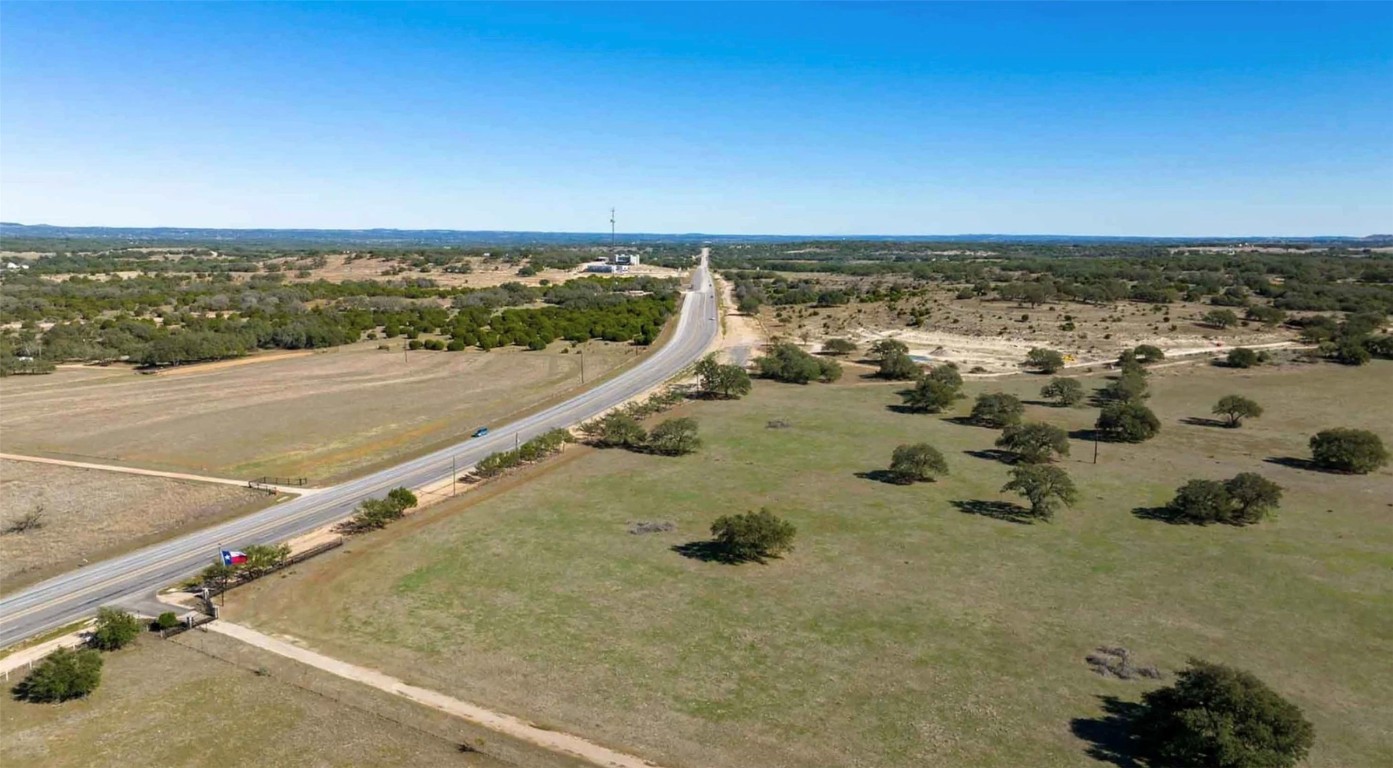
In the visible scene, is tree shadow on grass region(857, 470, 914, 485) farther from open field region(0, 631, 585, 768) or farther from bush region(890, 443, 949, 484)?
open field region(0, 631, 585, 768)

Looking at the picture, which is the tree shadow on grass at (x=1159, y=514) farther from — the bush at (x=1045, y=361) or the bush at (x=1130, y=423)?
the bush at (x=1045, y=361)

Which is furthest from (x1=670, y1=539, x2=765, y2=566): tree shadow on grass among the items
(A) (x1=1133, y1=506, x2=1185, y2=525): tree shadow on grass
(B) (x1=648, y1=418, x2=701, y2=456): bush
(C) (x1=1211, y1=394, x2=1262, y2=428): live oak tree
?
(C) (x1=1211, y1=394, x2=1262, y2=428): live oak tree

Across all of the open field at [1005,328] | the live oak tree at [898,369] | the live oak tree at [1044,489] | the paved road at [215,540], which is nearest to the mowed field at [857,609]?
the live oak tree at [1044,489]

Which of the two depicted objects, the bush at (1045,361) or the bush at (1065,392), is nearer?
the bush at (1065,392)

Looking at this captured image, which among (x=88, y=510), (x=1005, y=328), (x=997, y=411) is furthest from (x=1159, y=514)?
(x=1005, y=328)

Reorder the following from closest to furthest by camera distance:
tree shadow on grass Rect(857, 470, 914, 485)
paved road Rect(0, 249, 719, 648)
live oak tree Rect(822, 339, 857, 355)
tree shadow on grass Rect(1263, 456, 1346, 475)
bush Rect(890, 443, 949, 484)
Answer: paved road Rect(0, 249, 719, 648), bush Rect(890, 443, 949, 484), tree shadow on grass Rect(857, 470, 914, 485), tree shadow on grass Rect(1263, 456, 1346, 475), live oak tree Rect(822, 339, 857, 355)

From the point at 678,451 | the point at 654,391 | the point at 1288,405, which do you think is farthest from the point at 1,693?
the point at 1288,405

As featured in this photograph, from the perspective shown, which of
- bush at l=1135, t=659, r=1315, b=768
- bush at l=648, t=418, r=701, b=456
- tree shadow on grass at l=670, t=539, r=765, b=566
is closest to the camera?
bush at l=1135, t=659, r=1315, b=768
